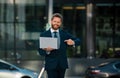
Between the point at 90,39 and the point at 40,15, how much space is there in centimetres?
322

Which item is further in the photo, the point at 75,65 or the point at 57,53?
the point at 75,65

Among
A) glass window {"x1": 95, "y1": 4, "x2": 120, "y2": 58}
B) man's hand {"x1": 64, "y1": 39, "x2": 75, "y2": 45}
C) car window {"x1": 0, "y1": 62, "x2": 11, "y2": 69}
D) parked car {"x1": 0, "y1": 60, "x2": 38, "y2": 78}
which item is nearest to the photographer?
man's hand {"x1": 64, "y1": 39, "x2": 75, "y2": 45}

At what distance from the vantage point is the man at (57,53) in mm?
6758

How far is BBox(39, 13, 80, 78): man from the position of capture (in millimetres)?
6758

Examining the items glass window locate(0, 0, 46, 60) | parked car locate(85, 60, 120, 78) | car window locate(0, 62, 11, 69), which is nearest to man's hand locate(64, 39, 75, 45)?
parked car locate(85, 60, 120, 78)

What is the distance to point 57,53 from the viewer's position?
22.4ft

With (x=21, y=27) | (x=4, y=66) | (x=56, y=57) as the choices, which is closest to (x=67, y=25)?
(x=21, y=27)

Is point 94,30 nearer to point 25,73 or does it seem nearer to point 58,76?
point 25,73

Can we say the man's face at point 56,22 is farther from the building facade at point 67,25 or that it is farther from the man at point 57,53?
the building facade at point 67,25

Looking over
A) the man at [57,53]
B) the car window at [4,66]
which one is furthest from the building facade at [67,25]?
the man at [57,53]

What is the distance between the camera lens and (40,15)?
87.2ft

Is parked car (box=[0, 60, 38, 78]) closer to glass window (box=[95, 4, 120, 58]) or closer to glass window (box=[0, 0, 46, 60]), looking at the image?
glass window (box=[0, 0, 46, 60])

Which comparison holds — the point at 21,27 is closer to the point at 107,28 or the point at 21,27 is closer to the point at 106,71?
the point at 107,28

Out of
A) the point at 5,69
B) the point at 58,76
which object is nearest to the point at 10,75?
the point at 5,69
